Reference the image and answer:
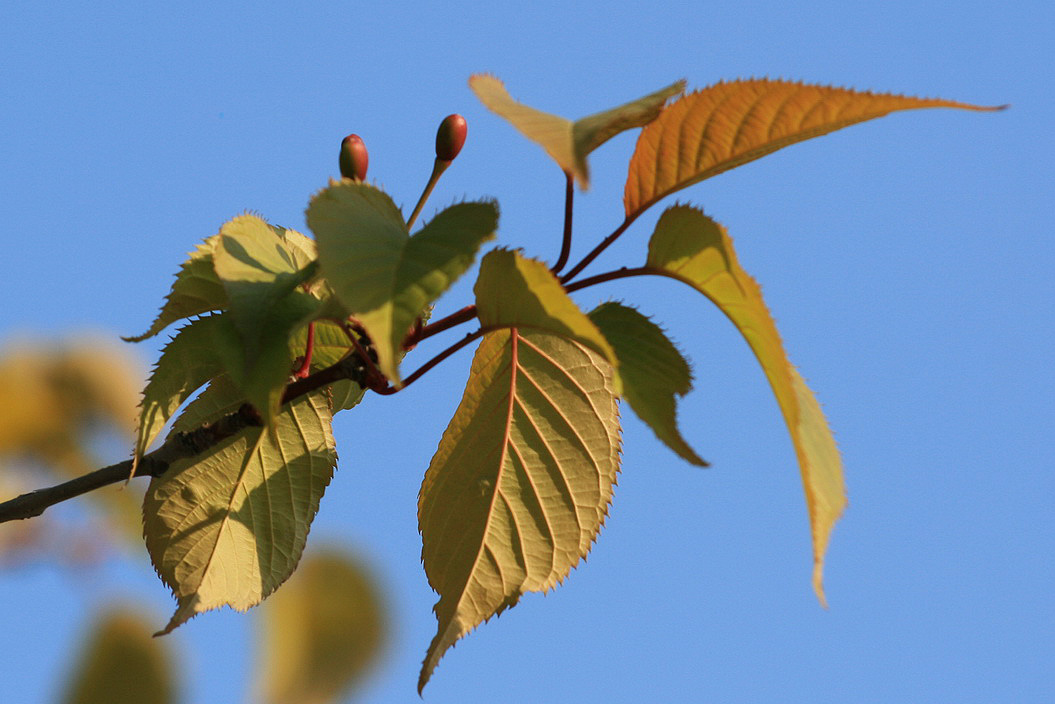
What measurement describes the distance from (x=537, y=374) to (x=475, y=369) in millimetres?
97

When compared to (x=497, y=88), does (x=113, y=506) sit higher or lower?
lower

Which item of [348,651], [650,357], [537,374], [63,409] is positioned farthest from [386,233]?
[63,409]

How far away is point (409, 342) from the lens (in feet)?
4.93

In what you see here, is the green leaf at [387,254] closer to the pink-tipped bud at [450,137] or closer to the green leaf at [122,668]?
the pink-tipped bud at [450,137]

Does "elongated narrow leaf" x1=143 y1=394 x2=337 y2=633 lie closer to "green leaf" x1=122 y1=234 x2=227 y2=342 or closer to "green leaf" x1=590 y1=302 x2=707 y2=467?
"green leaf" x1=122 y1=234 x2=227 y2=342

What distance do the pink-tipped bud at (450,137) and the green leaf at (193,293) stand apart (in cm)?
39

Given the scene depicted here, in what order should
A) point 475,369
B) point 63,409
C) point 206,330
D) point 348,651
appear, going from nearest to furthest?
1. point 206,330
2. point 475,369
3. point 348,651
4. point 63,409

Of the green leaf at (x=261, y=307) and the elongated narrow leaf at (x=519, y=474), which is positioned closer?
the green leaf at (x=261, y=307)

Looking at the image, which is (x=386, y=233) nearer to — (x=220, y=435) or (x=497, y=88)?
(x=497, y=88)

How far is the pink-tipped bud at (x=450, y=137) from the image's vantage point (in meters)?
1.72

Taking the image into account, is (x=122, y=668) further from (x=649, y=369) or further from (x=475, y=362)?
(x=649, y=369)

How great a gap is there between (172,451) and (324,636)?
1.80 m

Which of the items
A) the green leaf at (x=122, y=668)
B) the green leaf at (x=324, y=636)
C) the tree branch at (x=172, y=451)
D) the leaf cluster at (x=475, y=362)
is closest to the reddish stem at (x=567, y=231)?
the leaf cluster at (x=475, y=362)

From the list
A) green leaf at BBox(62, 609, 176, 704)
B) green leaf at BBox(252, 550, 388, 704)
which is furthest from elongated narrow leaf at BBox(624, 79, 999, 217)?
green leaf at BBox(62, 609, 176, 704)
